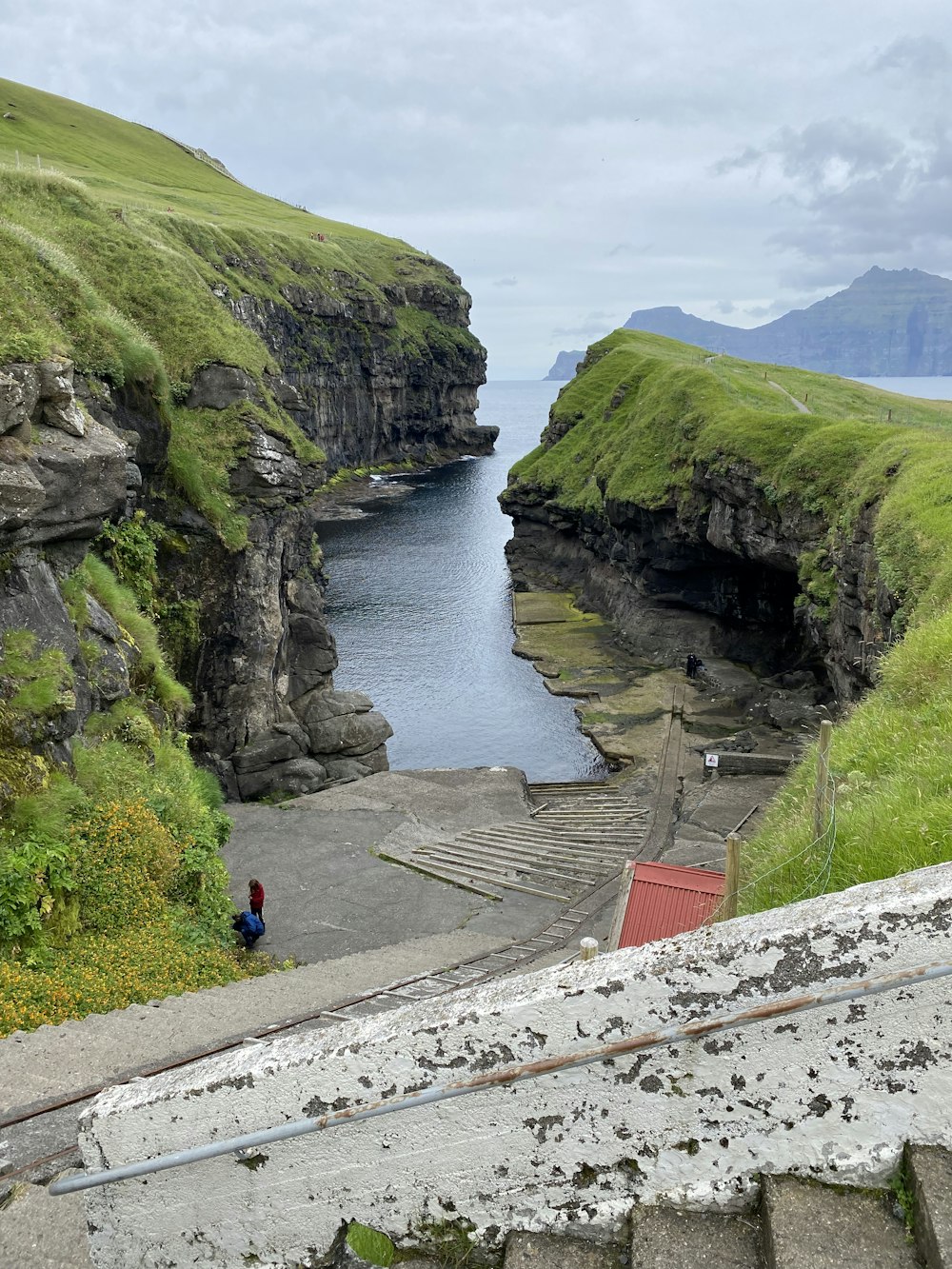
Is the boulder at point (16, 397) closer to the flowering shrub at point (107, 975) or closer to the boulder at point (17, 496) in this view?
the boulder at point (17, 496)

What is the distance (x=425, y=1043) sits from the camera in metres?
4.03

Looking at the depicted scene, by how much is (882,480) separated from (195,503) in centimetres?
2961

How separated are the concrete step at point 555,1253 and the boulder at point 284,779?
3658 centimetres

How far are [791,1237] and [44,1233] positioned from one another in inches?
178

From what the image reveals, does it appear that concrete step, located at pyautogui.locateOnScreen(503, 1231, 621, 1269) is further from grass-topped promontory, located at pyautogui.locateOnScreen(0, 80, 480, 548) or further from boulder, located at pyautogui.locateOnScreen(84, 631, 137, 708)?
grass-topped promontory, located at pyautogui.locateOnScreen(0, 80, 480, 548)

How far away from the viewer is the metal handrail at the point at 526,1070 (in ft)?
12.1

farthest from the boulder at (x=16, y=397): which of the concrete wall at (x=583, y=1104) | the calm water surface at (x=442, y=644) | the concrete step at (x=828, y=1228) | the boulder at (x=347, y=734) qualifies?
the calm water surface at (x=442, y=644)

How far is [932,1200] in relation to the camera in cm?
339

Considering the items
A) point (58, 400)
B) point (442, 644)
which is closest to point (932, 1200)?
point (58, 400)

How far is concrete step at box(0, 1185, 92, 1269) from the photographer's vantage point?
17.6 feet

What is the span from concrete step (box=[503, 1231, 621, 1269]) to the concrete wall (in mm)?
60

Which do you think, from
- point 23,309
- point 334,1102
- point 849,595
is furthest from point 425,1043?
point 849,595

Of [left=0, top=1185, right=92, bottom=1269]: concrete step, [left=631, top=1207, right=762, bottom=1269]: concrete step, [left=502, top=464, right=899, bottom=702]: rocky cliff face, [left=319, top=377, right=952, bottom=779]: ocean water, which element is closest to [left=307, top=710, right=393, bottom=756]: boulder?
[left=319, top=377, right=952, bottom=779]: ocean water

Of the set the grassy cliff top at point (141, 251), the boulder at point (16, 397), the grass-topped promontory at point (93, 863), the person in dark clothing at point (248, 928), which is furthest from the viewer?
the grassy cliff top at point (141, 251)
